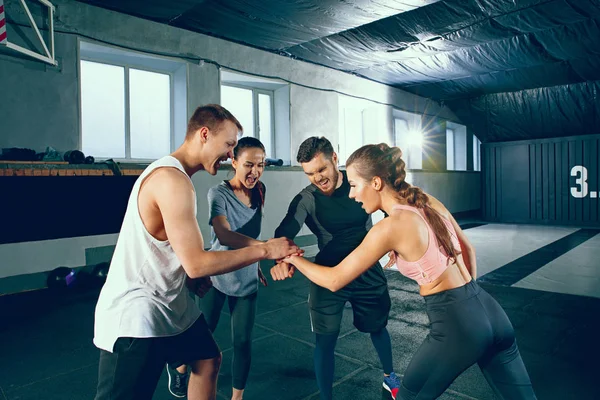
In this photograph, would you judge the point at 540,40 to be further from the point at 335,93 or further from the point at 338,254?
the point at 338,254

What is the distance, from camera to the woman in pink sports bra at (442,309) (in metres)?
1.61

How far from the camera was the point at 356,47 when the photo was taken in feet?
24.6

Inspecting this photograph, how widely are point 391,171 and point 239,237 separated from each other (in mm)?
988

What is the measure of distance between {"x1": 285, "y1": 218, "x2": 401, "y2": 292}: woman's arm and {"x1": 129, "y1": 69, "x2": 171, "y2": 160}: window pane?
5.37m

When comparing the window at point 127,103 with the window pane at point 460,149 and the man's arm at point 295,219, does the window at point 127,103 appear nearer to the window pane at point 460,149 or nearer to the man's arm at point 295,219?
the man's arm at point 295,219

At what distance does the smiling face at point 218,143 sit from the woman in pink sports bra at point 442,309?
2.46 feet

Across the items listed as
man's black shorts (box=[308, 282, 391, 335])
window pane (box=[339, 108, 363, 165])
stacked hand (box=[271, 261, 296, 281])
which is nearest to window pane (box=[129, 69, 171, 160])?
window pane (box=[339, 108, 363, 165])

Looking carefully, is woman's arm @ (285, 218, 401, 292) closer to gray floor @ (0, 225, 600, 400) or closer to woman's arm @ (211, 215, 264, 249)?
woman's arm @ (211, 215, 264, 249)

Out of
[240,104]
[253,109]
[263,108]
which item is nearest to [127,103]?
[240,104]

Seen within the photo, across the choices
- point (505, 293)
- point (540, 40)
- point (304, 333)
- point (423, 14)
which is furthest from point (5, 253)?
point (540, 40)

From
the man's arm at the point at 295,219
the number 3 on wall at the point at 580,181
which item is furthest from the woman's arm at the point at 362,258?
the number 3 on wall at the point at 580,181

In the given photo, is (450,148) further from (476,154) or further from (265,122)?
(265,122)

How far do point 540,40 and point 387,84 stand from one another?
390 centimetres

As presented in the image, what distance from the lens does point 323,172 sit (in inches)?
98.4
